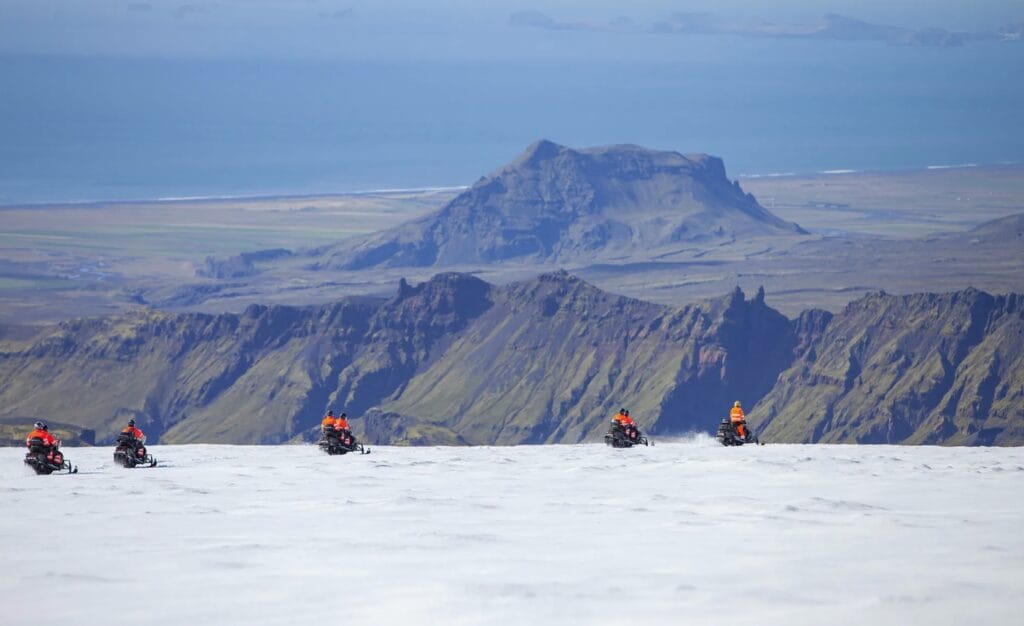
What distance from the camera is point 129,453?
67750 mm

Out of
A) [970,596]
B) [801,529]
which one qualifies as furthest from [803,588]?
[801,529]

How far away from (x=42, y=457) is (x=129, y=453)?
4688mm

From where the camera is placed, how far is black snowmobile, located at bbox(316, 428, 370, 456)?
7488 cm

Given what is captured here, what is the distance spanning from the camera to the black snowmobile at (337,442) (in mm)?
74875

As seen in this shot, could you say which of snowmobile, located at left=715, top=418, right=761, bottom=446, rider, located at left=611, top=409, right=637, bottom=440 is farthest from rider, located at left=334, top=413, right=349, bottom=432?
snowmobile, located at left=715, top=418, right=761, bottom=446

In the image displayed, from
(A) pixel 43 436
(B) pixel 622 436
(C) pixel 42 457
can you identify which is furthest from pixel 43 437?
(B) pixel 622 436

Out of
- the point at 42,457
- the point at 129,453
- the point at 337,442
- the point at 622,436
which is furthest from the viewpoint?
the point at 622,436

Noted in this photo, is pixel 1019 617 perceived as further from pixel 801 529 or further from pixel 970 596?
pixel 801 529

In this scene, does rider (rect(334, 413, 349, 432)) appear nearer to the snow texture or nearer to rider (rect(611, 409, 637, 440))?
the snow texture

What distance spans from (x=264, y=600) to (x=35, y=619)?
4.81 metres

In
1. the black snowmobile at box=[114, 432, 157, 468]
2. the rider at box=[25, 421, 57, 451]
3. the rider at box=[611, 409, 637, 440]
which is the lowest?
the rider at box=[611, 409, 637, 440]

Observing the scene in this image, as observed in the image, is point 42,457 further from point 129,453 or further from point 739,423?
point 739,423

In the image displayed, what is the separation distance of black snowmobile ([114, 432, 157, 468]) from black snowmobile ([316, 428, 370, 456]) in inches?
363

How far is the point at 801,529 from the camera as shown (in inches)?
1794
